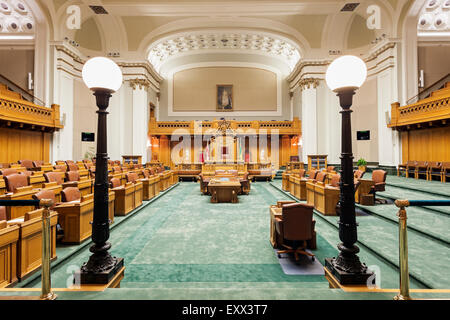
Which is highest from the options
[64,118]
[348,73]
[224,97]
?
[224,97]

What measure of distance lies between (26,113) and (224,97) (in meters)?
12.7

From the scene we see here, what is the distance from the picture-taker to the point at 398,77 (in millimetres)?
11148

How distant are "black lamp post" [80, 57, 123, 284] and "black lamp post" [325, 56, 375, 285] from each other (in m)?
1.99

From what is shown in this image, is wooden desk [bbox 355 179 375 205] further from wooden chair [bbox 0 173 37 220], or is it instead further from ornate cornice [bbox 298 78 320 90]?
ornate cornice [bbox 298 78 320 90]

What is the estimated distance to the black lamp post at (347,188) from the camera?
1.86m

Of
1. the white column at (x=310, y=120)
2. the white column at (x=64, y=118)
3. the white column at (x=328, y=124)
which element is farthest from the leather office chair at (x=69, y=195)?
the white column at (x=328, y=124)

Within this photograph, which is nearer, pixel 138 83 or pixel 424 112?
pixel 424 112

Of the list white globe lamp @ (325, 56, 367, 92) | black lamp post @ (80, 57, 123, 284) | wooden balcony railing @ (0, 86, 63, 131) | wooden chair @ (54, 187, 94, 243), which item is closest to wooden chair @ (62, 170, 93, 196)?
wooden chair @ (54, 187, 94, 243)

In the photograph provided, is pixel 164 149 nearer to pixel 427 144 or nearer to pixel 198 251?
pixel 198 251

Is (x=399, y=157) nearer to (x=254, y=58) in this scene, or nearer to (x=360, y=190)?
(x=360, y=190)

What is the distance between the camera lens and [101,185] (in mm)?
2002

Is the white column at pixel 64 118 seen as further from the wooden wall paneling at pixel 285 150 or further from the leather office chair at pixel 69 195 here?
the wooden wall paneling at pixel 285 150

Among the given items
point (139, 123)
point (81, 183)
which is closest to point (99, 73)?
point (81, 183)
